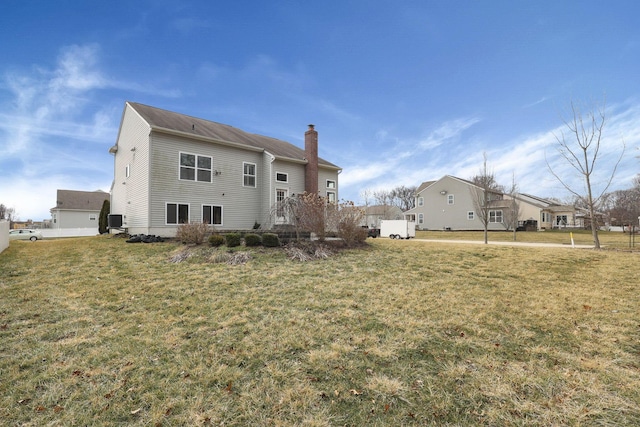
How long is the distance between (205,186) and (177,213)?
6.81 feet

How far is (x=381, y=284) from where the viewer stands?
654 centimetres

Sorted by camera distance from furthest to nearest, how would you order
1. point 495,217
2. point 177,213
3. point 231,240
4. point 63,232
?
point 495,217
point 63,232
point 177,213
point 231,240

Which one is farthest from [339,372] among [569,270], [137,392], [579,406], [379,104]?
[379,104]

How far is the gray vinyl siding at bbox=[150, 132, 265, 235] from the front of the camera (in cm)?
1396

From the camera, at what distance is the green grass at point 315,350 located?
2383 millimetres

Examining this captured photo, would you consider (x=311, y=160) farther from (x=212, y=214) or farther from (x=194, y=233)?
(x=194, y=233)

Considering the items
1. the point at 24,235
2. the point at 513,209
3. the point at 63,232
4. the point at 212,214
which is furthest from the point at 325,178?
the point at 63,232

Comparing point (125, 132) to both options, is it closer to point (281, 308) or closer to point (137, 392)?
point (281, 308)

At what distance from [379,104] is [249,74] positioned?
31.3ft

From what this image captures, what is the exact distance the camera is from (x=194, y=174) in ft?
49.8

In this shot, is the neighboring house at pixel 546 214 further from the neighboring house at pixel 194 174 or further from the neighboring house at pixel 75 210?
the neighboring house at pixel 75 210

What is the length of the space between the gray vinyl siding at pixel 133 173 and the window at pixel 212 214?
274cm

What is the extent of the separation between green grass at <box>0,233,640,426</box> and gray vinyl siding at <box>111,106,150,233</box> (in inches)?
304

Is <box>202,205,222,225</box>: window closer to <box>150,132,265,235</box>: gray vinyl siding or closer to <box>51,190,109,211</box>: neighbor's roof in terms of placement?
<box>150,132,265,235</box>: gray vinyl siding
